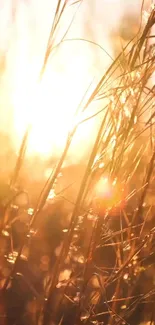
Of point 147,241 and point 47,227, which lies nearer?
point 147,241

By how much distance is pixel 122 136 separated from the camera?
1.23 m

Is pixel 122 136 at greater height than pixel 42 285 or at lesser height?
greater

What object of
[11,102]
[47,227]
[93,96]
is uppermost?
[11,102]

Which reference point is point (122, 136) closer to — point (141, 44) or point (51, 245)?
point (141, 44)

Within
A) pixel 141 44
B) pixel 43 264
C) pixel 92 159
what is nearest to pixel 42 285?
pixel 43 264

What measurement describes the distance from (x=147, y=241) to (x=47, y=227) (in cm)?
94

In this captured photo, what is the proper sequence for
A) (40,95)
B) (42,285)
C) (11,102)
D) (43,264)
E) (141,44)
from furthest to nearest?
1. (11,102)
2. (43,264)
3. (42,285)
4. (40,95)
5. (141,44)

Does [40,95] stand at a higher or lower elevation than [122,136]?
higher

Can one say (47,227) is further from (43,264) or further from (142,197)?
(142,197)

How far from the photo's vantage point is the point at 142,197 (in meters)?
1.39

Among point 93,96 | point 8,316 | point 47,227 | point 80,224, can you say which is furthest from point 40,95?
point 47,227

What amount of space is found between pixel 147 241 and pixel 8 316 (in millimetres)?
497

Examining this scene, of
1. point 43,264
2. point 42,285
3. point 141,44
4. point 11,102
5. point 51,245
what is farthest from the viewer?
point 11,102

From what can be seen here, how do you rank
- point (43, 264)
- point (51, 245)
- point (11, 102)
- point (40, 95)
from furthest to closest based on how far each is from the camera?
point (11, 102)
point (51, 245)
point (43, 264)
point (40, 95)
